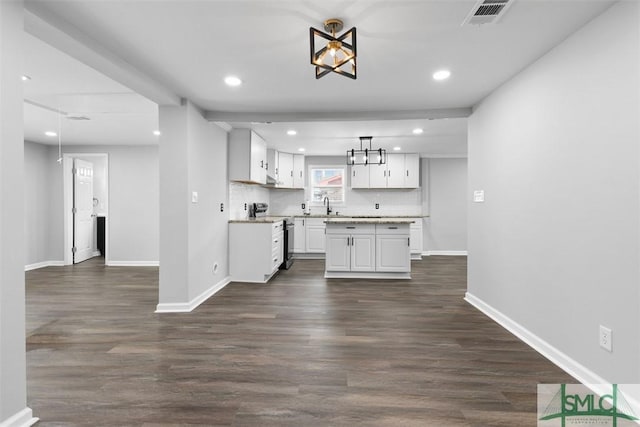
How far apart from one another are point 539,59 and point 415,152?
178 inches

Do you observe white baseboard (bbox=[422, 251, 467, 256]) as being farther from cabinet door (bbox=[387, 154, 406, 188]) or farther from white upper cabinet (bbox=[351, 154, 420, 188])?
cabinet door (bbox=[387, 154, 406, 188])

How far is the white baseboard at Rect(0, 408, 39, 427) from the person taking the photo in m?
1.61

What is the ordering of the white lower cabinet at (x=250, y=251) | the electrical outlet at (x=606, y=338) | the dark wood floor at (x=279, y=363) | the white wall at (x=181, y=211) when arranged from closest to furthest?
the dark wood floor at (x=279, y=363)
the electrical outlet at (x=606, y=338)
the white wall at (x=181, y=211)
the white lower cabinet at (x=250, y=251)

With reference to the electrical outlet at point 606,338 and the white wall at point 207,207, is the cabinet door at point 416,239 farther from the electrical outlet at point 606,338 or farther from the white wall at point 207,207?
the electrical outlet at point 606,338

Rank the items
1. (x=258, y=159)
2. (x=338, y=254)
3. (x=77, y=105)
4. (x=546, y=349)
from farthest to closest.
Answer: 1. (x=258, y=159)
2. (x=338, y=254)
3. (x=77, y=105)
4. (x=546, y=349)

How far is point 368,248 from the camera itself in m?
5.15

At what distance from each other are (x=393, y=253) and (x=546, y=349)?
2735 mm

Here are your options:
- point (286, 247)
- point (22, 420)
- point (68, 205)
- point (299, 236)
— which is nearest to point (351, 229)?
point (286, 247)

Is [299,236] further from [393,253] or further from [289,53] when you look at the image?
[289,53]

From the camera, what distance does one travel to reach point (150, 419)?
5.71 feet

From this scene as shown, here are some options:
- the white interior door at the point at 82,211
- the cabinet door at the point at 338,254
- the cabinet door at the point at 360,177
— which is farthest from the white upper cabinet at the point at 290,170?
the white interior door at the point at 82,211

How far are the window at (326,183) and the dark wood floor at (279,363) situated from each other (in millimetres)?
3822

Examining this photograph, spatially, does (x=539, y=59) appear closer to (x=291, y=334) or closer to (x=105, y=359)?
(x=291, y=334)

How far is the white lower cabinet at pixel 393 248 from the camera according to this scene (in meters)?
5.09
